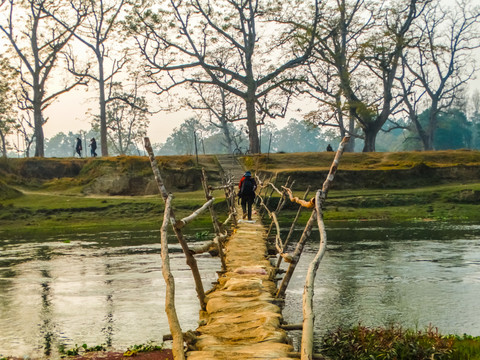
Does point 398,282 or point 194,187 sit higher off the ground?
point 194,187

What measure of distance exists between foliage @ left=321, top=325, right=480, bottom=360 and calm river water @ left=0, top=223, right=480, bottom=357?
0.63 meters

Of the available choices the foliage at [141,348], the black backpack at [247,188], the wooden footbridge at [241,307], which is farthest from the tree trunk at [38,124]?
the foliage at [141,348]

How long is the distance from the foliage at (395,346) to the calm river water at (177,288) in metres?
0.63

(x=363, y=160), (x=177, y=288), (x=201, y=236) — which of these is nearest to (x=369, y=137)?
(x=363, y=160)

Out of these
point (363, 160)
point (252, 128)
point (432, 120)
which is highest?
point (432, 120)

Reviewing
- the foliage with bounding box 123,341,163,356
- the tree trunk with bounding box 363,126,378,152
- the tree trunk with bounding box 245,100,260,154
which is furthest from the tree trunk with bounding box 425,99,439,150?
the foliage with bounding box 123,341,163,356

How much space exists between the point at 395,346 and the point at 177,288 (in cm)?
570

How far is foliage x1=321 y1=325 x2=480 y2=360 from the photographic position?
19.9 ft

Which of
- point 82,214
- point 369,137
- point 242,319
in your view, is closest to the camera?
point 242,319

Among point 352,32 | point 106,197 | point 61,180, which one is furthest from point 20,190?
point 352,32

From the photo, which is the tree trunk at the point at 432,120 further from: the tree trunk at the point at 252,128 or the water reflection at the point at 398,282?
the water reflection at the point at 398,282

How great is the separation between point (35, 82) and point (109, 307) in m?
28.6

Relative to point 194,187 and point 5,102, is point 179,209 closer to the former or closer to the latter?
point 194,187

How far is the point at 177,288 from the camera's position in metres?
11.0
